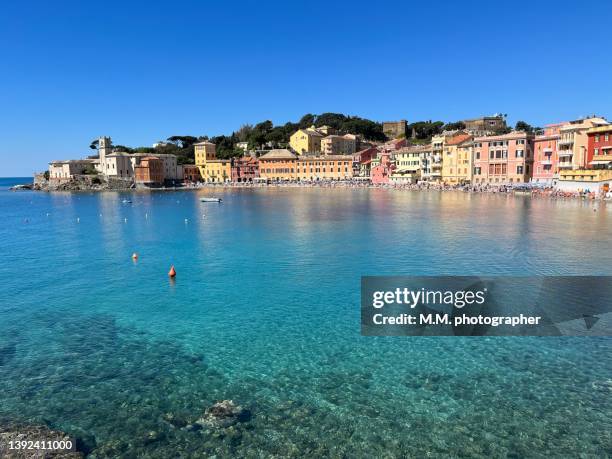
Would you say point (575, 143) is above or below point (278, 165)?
above

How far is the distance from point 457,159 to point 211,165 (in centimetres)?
7806

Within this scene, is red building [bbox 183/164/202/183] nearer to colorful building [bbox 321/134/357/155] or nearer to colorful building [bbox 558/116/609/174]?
colorful building [bbox 321/134/357/155]

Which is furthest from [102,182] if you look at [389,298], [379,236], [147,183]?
[389,298]

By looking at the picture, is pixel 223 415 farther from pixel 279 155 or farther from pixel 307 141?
pixel 307 141

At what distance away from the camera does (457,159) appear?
276 ft

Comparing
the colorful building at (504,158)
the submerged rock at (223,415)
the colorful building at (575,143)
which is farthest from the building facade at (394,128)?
the submerged rock at (223,415)

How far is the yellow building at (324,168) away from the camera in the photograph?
11900 cm

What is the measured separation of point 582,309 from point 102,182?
428 feet

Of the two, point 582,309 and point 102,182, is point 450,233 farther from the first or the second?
point 102,182

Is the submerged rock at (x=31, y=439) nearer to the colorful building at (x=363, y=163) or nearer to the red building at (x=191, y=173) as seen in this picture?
the colorful building at (x=363, y=163)

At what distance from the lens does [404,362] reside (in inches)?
436

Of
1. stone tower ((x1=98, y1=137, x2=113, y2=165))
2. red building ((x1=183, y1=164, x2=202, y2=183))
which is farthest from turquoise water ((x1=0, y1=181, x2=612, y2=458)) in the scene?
stone tower ((x1=98, y1=137, x2=113, y2=165))

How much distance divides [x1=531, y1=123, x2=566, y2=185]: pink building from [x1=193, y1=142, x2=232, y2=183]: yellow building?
88083 mm

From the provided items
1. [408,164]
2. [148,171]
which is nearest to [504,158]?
[408,164]
